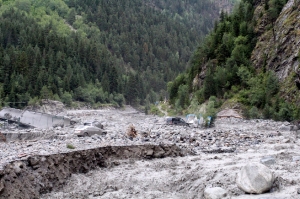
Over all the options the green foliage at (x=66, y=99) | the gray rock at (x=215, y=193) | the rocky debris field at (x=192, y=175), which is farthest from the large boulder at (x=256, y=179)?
the green foliage at (x=66, y=99)

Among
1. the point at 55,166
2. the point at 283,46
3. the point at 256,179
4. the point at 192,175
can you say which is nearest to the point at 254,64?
the point at 283,46

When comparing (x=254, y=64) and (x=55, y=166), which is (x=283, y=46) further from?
(x=55, y=166)

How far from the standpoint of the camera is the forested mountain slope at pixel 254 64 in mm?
50125

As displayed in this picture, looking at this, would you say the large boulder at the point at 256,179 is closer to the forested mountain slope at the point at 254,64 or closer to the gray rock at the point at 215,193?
the gray rock at the point at 215,193

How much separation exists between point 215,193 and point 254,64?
51829 mm

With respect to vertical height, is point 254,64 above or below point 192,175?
below

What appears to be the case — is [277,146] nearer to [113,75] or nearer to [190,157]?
[190,157]

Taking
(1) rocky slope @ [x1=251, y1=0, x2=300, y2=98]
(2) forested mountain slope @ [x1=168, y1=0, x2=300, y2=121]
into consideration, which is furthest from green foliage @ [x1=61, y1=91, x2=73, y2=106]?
(1) rocky slope @ [x1=251, y1=0, x2=300, y2=98]

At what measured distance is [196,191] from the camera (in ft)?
47.4

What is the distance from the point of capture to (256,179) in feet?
41.2

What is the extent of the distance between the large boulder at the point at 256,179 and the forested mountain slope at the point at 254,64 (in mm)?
30441

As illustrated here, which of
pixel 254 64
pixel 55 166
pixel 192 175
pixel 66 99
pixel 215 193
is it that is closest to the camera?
pixel 215 193

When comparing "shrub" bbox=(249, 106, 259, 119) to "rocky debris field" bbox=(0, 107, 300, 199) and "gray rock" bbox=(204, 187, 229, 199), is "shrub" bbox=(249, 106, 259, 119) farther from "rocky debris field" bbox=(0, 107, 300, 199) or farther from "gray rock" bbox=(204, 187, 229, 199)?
"gray rock" bbox=(204, 187, 229, 199)

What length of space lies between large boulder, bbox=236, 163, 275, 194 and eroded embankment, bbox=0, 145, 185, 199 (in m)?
7.49
